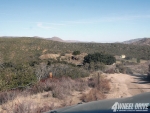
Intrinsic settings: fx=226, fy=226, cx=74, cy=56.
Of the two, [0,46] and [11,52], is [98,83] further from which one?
[0,46]

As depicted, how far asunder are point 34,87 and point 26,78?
139 centimetres

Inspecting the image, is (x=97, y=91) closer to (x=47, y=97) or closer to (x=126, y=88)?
(x=47, y=97)

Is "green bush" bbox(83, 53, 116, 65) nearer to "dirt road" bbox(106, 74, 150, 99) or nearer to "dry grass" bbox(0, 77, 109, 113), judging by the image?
"dirt road" bbox(106, 74, 150, 99)

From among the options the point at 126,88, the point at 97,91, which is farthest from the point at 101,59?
the point at 97,91

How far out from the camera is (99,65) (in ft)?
93.7

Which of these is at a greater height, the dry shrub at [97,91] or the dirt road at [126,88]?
the dry shrub at [97,91]

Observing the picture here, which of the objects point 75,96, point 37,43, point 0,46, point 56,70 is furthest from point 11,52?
point 75,96

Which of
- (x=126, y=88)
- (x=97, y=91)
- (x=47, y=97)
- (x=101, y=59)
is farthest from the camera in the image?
(x=101, y=59)

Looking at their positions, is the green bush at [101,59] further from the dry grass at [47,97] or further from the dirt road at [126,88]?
the dry grass at [47,97]

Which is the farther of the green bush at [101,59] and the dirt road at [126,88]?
the green bush at [101,59]

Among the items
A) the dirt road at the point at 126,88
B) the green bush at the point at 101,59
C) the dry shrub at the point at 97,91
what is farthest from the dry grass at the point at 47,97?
the green bush at the point at 101,59

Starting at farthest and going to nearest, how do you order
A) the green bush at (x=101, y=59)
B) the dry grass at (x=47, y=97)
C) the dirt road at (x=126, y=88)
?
1. the green bush at (x=101, y=59)
2. the dirt road at (x=126, y=88)
3. the dry grass at (x=47, y=97)

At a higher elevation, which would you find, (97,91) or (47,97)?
(97,91)

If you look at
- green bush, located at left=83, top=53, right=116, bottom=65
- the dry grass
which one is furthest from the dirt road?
green bush, located at left=83, top=53, right=116, bottom=65
